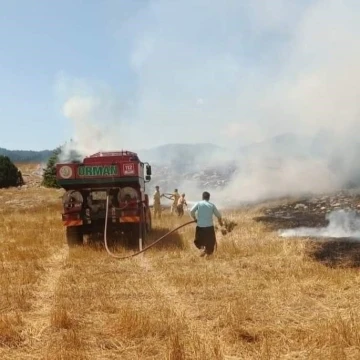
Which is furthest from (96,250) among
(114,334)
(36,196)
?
(36,196)

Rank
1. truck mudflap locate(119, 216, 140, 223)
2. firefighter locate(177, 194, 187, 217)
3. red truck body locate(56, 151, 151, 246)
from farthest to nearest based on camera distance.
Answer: firefighter locate(177, 194, 187, 217), red truck body locate(56, 151, 151, 246), truck mudflap locate(119, 216, 140, 223)

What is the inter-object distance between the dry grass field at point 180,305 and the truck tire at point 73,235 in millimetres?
942

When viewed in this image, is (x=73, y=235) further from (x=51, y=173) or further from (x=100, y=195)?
(x=51, y=173)

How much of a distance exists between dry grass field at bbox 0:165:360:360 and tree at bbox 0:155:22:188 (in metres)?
35.2

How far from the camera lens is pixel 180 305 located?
7492 millimetres

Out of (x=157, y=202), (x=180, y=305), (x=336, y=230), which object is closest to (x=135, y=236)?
(x=336, y=230)

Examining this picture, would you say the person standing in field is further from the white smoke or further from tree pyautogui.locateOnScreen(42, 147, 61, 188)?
tree pyautogui.locateOnScreen(42, 147, 61, 188)

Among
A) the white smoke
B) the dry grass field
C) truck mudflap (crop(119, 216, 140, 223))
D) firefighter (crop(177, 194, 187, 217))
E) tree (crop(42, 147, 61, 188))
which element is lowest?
the dry grass field

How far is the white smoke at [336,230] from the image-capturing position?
50.3 ft

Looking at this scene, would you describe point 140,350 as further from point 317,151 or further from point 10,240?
point 317,151

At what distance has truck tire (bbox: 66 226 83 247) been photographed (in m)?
14.1

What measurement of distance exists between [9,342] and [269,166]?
31788 millimetres

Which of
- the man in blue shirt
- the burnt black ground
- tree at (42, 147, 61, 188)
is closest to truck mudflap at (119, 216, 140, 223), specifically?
the man in blue shirt

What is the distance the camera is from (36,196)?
1379 inches
